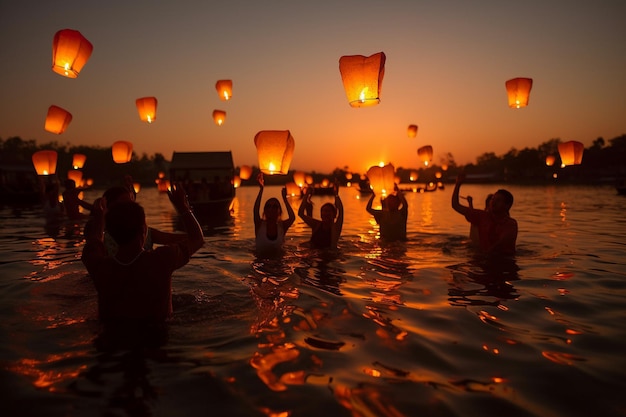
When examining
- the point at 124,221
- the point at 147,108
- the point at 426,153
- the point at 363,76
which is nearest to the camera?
the point at 124,221

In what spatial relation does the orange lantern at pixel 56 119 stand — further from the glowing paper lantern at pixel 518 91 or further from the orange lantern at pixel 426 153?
the orange lantern at pixel 426 153

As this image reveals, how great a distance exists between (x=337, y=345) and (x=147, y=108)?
12.2 meters

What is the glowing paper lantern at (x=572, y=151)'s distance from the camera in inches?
515

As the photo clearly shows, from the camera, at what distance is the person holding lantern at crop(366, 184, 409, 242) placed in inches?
410

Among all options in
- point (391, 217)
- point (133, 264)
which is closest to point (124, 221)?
point (133, 264)

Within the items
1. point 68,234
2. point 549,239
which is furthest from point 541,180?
point 68,234

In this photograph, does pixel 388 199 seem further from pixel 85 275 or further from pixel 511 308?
pixel 85 275

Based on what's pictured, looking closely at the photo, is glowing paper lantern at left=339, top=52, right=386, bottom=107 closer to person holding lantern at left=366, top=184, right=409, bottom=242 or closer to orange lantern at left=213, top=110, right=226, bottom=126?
person holding lantern at left=366, top=184, right=409, bottom=242

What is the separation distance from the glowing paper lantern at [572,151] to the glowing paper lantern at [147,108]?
504 inches

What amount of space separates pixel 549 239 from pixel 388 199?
515 centimetres

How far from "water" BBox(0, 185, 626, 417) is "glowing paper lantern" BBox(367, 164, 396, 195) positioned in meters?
5.29

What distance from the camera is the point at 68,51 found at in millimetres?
7996

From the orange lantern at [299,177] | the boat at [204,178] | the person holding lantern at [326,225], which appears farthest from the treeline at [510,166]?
the person holding lantern at [326,225]

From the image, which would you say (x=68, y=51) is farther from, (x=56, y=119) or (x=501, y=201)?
(x=501, y=201)
